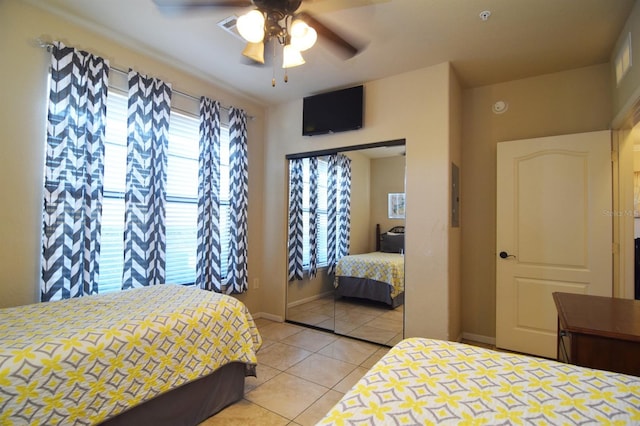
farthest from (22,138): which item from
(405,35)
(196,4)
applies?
(405,35)

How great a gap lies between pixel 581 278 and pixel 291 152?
318 centimetres

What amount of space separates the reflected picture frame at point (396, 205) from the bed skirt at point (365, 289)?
78cm

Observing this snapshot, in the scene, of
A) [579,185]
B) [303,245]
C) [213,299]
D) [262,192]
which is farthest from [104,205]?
[579,185]

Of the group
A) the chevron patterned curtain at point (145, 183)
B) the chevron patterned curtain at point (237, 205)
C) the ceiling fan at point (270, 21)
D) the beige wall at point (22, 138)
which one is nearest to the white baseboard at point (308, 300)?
the chevron patterned curtain at point (237, 205)

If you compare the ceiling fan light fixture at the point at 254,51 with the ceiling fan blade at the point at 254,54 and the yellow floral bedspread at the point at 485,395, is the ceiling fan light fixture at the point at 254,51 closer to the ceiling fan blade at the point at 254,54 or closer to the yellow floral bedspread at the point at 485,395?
the ceiling fan blade at the point at 254,54

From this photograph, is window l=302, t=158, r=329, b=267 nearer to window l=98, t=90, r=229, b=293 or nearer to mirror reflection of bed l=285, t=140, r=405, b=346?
mirror reflection of bed l=285, t=140, r=405, b=346

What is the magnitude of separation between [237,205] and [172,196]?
744mm

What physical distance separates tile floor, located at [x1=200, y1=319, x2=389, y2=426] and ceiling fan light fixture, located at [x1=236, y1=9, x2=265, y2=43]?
2289 mm

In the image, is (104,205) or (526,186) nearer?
(104,205)

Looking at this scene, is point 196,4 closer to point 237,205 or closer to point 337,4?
point 337,4

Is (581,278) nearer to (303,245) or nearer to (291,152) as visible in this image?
(303,245)

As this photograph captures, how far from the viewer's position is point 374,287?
3.53 meters

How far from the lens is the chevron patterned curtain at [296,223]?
391cm

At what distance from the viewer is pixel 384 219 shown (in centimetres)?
335
